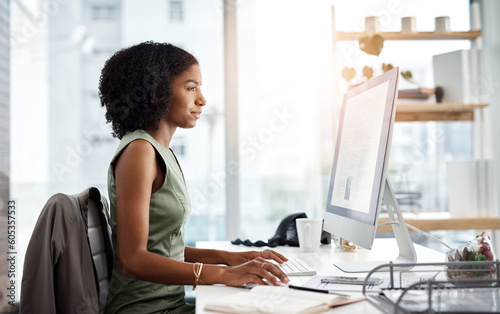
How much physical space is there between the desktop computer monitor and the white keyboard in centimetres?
11

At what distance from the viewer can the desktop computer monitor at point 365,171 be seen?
1.21m

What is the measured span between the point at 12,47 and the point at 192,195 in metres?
1.33

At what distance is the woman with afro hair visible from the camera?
117 cm

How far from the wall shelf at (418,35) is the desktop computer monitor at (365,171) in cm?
128

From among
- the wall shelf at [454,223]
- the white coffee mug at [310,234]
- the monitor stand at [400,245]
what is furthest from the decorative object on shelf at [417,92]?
the monitor stand at [400,245]

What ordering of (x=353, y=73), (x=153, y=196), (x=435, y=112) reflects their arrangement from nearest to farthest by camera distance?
(x=153, y=196)
(x=353, y=73)
(x=435, y=112)

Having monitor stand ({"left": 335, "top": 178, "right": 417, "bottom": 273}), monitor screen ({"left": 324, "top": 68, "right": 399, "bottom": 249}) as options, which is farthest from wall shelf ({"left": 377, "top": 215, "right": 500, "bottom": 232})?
monitor stand ({"left": 335, "top": 178, "right": 417, "bottom": 273})

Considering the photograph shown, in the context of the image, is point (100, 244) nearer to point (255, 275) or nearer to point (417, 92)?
point (255, 275)

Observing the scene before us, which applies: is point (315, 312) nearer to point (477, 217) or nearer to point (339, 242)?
point (339, 242)

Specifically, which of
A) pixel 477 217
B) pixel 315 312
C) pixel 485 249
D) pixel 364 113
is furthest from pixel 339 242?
pixel 477 217

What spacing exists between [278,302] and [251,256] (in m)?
0.55

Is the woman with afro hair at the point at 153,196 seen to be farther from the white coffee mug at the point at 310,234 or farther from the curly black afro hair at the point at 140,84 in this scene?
the white coffee mug at the point at 310,234

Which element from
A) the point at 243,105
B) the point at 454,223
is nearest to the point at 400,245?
the point at 454,223

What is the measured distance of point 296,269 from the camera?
4.22 ft
